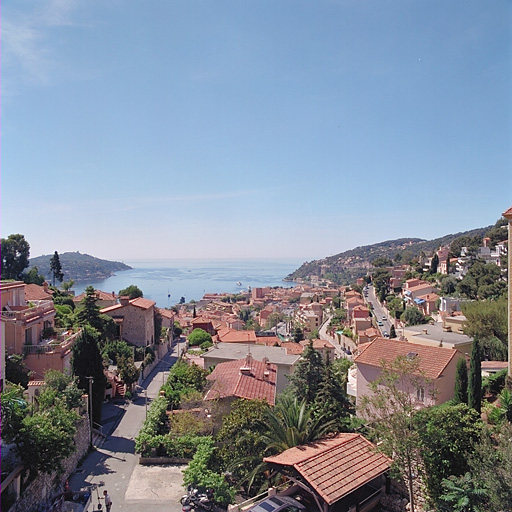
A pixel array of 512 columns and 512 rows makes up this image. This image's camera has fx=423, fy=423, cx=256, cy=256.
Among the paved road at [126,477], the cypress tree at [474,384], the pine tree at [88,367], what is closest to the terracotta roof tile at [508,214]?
the cypress tree at [474,384]

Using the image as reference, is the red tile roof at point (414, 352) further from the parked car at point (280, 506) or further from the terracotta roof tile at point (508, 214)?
the parked car at point (280, 506)

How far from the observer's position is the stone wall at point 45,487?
10.3 meters

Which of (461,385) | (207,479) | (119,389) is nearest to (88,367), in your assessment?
(119,389)

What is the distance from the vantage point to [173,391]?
20.3 m

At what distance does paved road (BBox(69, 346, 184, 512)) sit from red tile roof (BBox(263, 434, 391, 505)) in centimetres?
400

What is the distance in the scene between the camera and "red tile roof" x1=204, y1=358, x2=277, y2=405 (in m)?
17.0

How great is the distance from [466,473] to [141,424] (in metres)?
14.2

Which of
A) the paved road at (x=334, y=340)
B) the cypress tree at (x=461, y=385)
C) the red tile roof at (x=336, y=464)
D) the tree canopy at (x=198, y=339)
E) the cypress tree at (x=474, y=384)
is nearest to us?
the red tile roof at (x=336, y=464)

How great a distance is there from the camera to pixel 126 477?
14.2m

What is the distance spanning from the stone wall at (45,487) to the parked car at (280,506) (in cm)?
546

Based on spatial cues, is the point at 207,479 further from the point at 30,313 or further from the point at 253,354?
the point at 253,354

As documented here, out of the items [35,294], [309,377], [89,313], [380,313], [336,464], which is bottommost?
[380,313]

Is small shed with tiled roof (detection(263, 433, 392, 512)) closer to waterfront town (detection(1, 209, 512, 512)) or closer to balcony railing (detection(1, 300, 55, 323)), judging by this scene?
waterfront town (detection(1, 209, 512, 512))

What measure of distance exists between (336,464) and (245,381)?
26.5 ft
